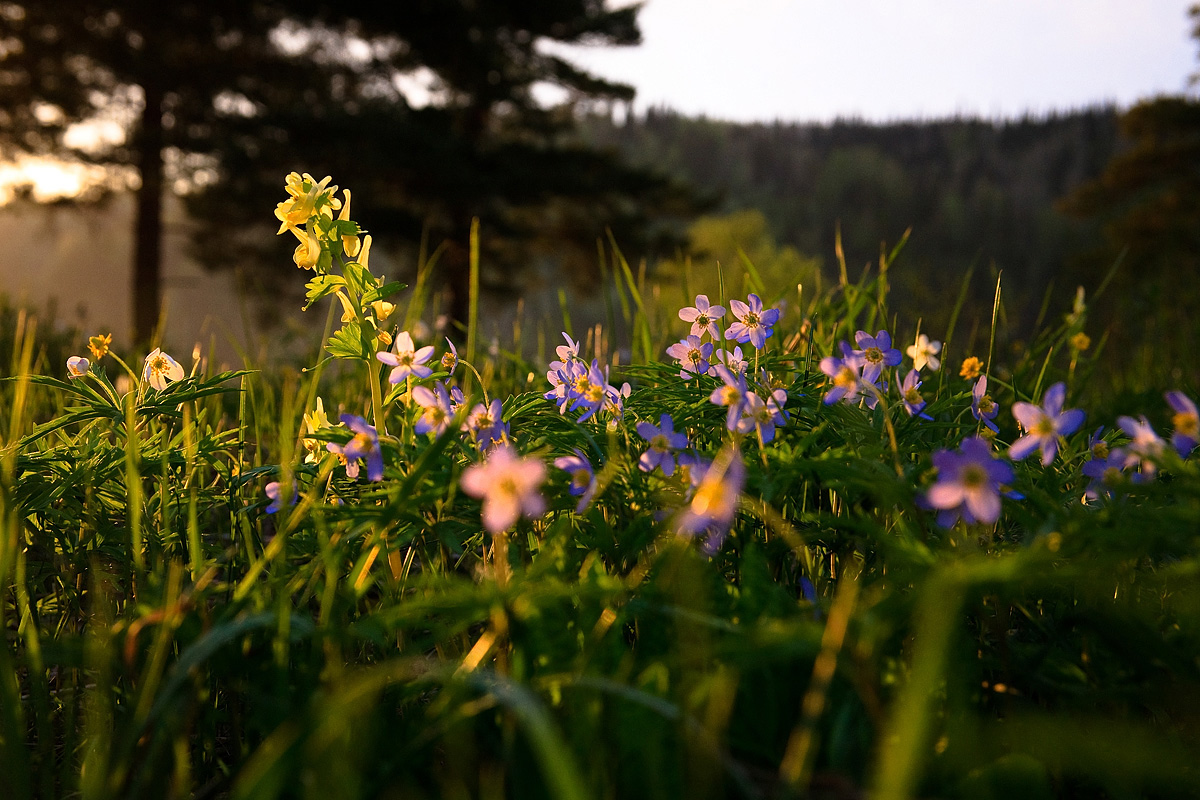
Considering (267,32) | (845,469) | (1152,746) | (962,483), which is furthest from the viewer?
(267,32)

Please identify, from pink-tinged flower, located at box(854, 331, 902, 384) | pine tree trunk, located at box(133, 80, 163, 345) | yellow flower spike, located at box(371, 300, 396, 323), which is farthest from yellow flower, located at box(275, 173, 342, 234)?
pine tree trunk, located at box(133, 80, 163, 345)

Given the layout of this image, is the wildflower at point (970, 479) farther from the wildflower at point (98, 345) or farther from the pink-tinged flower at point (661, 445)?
the wildflower at point (98, 345)

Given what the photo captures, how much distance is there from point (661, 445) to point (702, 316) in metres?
0.45

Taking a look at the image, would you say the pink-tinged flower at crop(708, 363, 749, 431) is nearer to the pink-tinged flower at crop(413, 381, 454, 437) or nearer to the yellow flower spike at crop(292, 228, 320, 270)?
the pink-tinged flower at crop(413, 381, 454, 437)

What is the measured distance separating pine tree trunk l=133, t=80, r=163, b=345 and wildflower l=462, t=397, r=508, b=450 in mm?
12630

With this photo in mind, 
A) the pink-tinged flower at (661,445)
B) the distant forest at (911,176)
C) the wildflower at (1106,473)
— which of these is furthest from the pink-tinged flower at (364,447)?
the distant forest at (911,176)

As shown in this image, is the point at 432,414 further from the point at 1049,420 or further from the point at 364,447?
the point at 1049,420

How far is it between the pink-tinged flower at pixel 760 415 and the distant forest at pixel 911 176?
47.7m

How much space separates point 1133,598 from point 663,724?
2.33ft

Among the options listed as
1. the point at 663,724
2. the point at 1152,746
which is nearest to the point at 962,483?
the point at 1152,746

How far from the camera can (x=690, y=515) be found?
78 cm

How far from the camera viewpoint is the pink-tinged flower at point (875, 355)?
1.20 m

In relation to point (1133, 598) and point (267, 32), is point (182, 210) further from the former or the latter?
point (1133, 598)

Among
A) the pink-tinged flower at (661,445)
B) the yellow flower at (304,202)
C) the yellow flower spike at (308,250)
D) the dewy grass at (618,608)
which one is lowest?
the dewy grass at (618,608)
